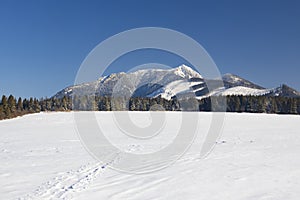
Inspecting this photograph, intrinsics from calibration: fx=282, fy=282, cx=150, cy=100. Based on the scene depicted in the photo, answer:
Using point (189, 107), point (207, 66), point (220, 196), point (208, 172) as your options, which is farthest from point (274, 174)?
point (189, 107)

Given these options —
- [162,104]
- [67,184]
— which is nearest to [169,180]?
[67,184]

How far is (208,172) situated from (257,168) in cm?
202

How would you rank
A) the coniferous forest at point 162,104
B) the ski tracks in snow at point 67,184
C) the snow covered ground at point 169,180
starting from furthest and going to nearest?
1. the coniferous forest at point 162,104
2. the ski tracks in snow at point 67,184
3. the snow covered ground at point 169,180

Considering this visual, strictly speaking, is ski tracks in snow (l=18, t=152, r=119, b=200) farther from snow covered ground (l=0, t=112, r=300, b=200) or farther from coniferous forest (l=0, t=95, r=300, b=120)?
coniferous forest (l=0, t=95, r=300, b=120)

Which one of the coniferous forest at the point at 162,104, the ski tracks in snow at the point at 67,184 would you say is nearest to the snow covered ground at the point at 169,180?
the ski tracks in snow at the point at 67,184

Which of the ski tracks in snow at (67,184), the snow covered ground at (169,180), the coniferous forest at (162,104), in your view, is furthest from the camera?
the coniferous forest at (162,104)

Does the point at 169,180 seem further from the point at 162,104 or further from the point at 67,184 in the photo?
the point at 162,104

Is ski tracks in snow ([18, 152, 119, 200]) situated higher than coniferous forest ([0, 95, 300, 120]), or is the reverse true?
coniferous forest ([0, 95, 300, 120])

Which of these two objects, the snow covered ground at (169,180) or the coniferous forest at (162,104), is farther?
the coniferous forest at (162,104)

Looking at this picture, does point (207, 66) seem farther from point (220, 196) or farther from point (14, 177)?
point (14, 177)

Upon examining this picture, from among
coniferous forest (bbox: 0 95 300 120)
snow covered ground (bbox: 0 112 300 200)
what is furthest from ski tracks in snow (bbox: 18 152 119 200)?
coniferous forest (bbox: 0 95 300 120)

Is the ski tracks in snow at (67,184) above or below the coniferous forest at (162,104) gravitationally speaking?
below

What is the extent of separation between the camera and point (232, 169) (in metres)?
10.9

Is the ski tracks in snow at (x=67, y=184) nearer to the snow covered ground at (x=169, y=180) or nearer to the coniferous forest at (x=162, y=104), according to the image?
the snow covered ground at (x=169, y=180)
